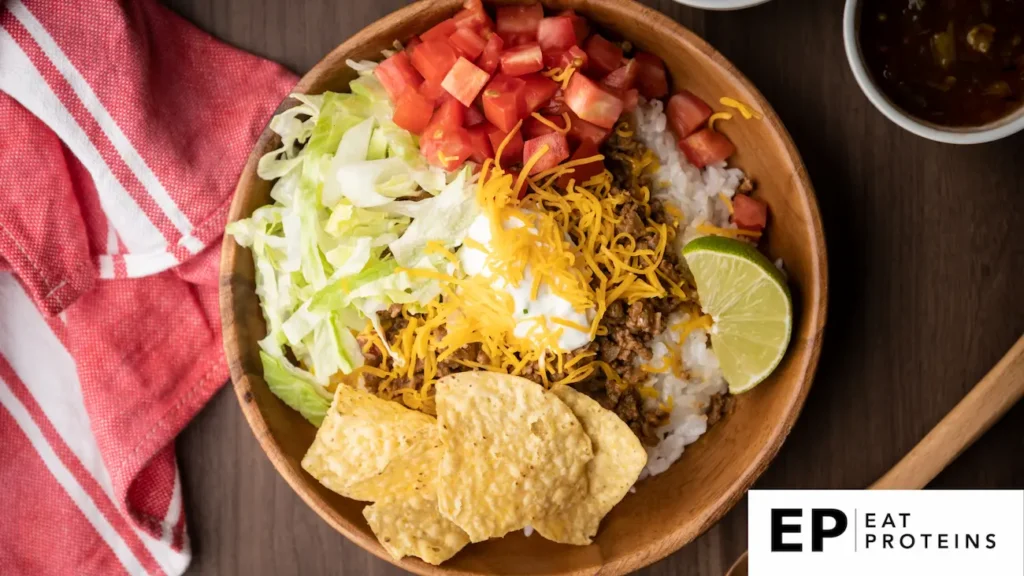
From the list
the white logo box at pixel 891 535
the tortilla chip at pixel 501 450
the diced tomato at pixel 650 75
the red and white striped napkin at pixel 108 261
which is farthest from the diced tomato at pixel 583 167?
the white logo box at pixel 891 535

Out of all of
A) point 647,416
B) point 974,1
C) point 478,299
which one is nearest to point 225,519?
point 478,299

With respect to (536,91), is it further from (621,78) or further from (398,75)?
(398,75)

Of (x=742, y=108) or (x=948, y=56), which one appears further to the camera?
(x=742, y=108)

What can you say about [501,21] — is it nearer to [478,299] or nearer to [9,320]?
[478,299]

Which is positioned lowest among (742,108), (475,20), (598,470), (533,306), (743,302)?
(598,470)

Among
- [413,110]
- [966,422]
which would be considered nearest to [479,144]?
[413,110]

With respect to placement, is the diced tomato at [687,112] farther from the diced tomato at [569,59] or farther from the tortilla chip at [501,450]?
the tortilla chip at [501,450]
